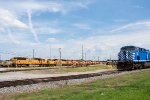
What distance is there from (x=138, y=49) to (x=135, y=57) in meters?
2.04

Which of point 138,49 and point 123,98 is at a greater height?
point 138,49

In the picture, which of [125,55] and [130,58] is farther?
[125,55]

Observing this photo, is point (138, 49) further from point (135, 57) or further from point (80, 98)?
point (80, 98)

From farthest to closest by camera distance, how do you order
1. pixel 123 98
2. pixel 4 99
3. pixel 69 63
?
pixel 69 63, pixel 4 99, pixel 123 98

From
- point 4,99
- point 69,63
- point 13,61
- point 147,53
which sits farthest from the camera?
point 69,63

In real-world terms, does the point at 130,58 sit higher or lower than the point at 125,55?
lower

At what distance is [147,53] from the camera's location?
60875 mm

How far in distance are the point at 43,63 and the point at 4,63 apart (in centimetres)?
1291

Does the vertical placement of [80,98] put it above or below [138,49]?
below

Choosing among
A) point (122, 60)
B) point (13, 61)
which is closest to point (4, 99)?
point (122, 60)

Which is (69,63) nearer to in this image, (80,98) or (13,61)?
(13,61)

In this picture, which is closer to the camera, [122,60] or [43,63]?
[122,60]

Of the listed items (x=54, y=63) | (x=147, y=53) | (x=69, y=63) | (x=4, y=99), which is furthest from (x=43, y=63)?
(x=4, y=99)

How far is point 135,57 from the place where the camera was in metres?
54.2
